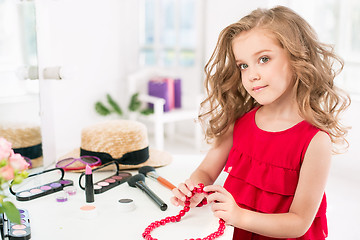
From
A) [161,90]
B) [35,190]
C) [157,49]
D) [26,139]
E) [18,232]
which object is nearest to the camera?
[18,232]

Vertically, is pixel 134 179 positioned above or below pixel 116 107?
above

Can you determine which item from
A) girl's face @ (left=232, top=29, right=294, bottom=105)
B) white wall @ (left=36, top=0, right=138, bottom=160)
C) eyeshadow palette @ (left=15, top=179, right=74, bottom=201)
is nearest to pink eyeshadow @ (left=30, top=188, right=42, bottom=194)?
eyeshadow palette @ (left=15, top=179, right=74, bottom=201)

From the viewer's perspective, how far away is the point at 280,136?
0.98 m

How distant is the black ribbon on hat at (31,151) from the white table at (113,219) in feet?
0.57

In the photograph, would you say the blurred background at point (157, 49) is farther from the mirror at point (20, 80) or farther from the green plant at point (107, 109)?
the mirror at point (20, 80)

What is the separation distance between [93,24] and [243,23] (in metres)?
2.20

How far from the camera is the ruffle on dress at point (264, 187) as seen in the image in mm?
944

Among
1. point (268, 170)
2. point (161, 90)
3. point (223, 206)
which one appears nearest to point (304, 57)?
point (268, 170)

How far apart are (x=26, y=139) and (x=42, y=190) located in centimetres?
18

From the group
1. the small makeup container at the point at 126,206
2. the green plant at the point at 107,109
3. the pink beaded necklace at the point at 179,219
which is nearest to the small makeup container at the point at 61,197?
the small makeup container at the point at 126,206

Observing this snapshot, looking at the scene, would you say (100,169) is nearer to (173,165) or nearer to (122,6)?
(173,165)

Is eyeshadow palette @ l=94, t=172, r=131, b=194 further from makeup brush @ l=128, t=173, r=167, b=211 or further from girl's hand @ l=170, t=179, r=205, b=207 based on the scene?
girl's hand @ l=170, t=179, r=205, b=207

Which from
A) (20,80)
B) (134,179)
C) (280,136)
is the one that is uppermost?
(20,80)

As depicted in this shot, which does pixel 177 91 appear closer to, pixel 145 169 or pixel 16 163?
pixel 145 169
